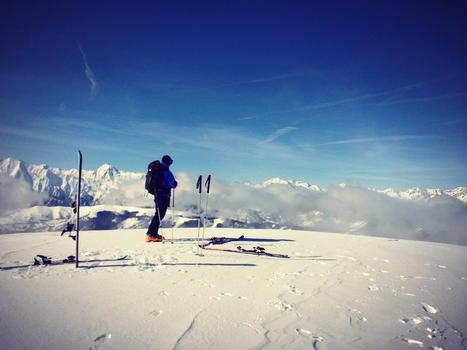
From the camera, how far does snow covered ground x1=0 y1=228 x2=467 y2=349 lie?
11.6 ft

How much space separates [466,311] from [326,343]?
3.39 meters

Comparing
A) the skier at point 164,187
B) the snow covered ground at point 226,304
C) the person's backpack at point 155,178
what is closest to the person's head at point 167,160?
the skier at point 164,187

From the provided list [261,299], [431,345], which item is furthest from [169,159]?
[431,345]

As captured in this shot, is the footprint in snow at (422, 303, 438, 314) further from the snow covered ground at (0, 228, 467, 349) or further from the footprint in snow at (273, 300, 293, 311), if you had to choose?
the footprint in snow at (273, 300, 293, 311)

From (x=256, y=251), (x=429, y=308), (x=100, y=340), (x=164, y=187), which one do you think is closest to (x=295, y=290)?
(x=429, y=308)

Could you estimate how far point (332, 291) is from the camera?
564 centimetres

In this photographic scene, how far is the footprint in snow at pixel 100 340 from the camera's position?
10.5 feet

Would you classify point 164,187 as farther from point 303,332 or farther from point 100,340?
point 303,332

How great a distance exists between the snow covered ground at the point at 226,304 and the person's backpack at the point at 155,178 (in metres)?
4.42

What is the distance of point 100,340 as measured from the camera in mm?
3355

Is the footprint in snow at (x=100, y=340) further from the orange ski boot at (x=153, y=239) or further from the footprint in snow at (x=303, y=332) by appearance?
the orange ski boot at (x=153, y=239)

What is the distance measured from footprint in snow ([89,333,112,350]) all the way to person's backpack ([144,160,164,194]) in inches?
361

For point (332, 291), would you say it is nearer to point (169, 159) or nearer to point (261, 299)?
point (261, 299)

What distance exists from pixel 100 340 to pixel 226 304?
2.01 metres
